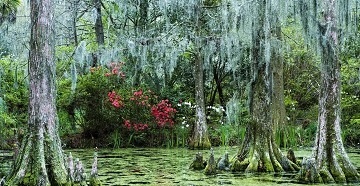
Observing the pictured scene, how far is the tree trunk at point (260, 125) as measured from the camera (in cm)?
880

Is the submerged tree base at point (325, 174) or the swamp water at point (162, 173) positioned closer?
the submerged tree base at point (325, 174)

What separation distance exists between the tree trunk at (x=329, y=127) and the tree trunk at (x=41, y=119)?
3528 millimetres

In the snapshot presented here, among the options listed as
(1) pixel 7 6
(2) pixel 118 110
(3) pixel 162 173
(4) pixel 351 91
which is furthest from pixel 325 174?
(4) pixel 351 91

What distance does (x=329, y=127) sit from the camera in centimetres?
763

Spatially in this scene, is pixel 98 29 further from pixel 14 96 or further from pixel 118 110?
pixel 14 96

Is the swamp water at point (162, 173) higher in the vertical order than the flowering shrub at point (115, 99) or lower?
lower

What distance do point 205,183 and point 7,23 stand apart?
6449mm

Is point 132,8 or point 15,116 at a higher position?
point 132,8

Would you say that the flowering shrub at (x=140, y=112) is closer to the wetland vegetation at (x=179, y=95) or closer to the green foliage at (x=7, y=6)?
the wetland vegetation at (x=179, y=95)

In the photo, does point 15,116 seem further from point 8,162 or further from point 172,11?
point 172,11

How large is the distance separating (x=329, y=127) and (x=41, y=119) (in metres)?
4.04

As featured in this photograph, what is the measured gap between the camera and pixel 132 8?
1502cm

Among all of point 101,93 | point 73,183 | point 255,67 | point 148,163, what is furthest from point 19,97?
point 73,183

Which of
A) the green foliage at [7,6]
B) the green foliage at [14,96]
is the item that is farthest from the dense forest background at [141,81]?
the green foliage at [7,6]
